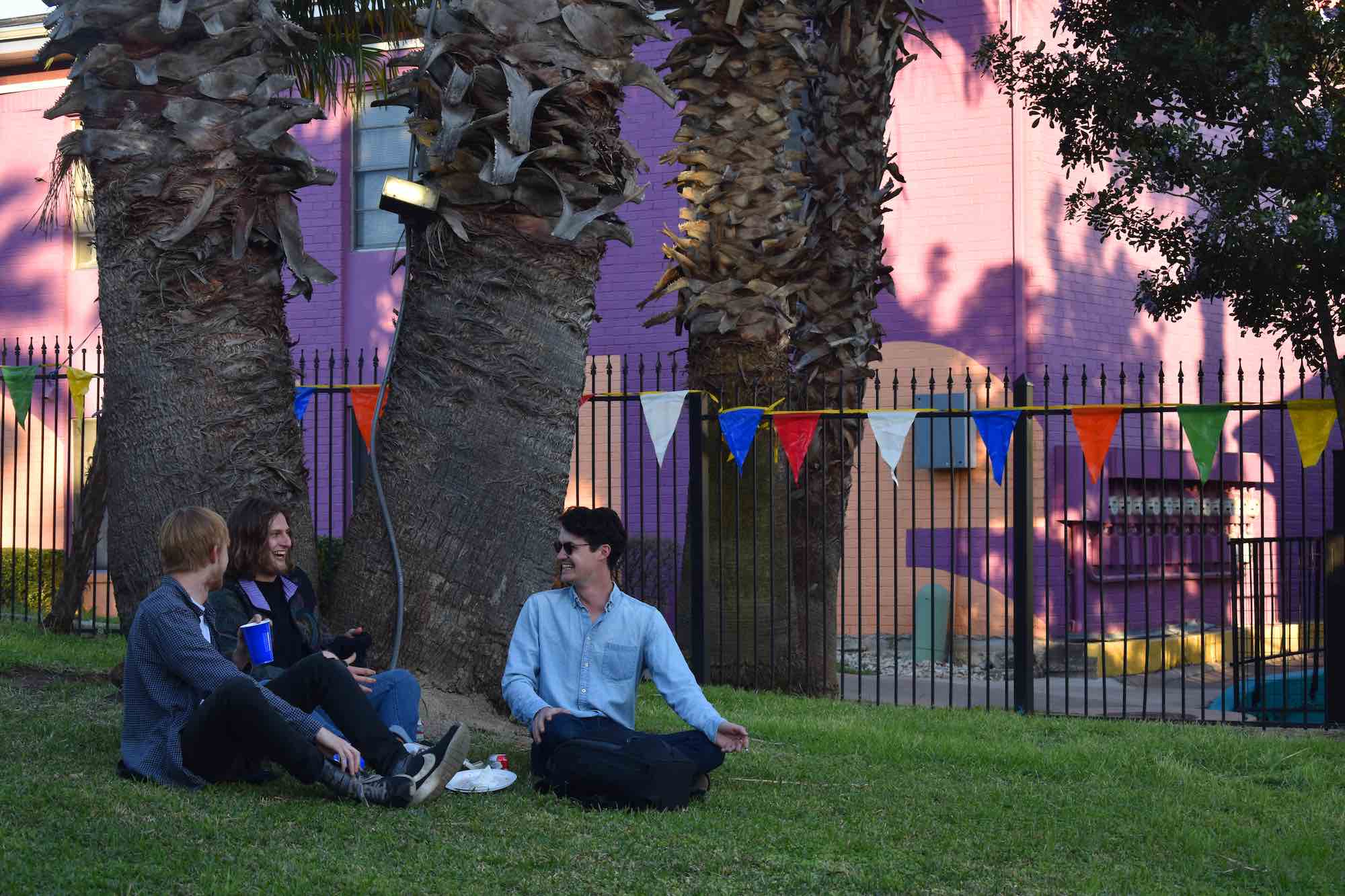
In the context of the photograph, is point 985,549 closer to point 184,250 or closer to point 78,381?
point 78,381

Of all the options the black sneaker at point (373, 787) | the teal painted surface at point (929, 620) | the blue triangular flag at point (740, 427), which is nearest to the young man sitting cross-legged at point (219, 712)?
the black sneaker at point (373, 787)

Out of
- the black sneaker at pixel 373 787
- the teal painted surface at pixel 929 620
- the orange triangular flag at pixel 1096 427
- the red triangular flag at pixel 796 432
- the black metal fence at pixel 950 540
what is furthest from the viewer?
the teal painted surface at pixel 929 620

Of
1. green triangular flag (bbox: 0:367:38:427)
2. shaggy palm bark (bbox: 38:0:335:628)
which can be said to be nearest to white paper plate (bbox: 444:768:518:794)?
shaggy palm bark (bbox: 38:0:335:628)

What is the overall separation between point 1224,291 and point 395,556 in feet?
20.4

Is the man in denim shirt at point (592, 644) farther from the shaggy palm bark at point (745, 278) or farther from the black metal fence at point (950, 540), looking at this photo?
the shaggy palm bark at point (745, 278)

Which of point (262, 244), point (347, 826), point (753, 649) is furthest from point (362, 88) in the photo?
point (347, 826)

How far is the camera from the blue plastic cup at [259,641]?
5.42m

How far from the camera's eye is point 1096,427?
10.2 metres

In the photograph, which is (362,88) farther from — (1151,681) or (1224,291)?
(1151,681)

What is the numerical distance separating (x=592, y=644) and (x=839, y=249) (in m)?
6.16

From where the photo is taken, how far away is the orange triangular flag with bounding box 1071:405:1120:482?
10.1 meters

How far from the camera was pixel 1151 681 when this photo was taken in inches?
588

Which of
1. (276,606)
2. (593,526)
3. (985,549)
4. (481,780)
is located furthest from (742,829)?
(985,549)

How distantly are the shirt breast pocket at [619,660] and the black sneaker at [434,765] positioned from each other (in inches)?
26.5
